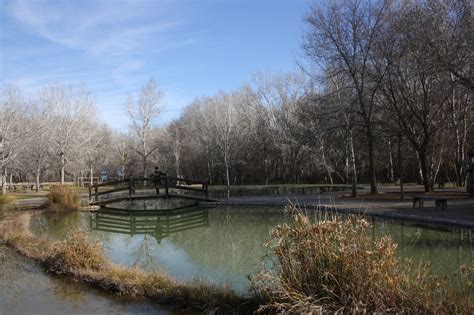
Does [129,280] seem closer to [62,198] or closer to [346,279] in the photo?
[346,279]

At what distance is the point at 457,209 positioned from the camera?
15.6 m

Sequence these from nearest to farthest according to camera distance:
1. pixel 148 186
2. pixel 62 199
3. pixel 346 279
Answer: pixel 346 279, pixel 62 199, pixel 148 186

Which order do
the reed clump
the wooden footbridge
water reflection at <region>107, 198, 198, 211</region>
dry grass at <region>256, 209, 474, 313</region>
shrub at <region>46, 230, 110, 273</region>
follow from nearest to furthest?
dry grass at <region>256, 209, 474, 313</region> → shrub at <region>46, 230, 110, 273</region> → the reed clump → water reflection at <region>107, 198, 198, 211</region> → the wooden footbridge

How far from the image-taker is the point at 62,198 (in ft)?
70.9

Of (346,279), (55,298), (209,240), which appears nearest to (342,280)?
(346,279)

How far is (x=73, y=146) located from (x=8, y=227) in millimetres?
26121

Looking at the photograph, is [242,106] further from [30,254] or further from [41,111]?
[30,254]

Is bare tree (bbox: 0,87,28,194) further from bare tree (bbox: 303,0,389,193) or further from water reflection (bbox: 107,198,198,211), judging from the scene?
bare tree (bbox: 303,0,389,193)

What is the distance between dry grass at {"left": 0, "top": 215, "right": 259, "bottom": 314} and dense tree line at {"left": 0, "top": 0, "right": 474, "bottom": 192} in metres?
13.0

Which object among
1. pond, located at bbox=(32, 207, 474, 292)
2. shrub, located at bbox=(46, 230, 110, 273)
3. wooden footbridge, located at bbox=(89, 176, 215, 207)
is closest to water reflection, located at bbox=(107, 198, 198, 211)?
wooden footbridge, located at bbox=(89, 176, 215, 207)

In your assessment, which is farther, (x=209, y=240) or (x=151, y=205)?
(x=151, y=205)

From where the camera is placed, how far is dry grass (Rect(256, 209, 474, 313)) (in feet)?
14.8

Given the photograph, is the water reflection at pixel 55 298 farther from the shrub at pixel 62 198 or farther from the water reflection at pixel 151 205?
the water reflection at pixel 151 205

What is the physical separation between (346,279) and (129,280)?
3735 mm
